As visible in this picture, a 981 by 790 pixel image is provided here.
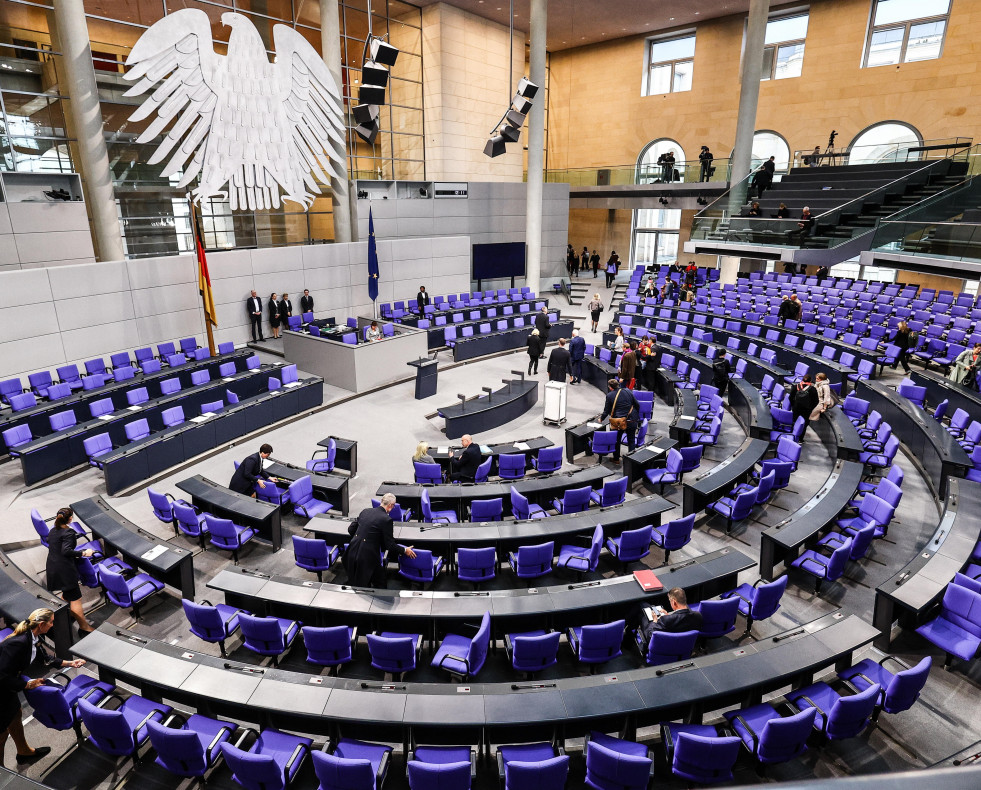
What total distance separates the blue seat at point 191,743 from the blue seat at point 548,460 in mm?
6469

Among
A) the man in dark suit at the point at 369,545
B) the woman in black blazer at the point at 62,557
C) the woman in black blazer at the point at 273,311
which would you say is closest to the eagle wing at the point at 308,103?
the woman in black blazer at the point at 273,311

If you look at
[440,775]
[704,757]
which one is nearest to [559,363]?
[704,757]

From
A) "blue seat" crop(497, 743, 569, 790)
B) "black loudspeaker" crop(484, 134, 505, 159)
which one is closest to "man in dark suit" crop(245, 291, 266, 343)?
"black loudspeaker" crop(484, 134, 505, 159)

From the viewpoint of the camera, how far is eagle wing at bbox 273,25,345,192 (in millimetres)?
19250

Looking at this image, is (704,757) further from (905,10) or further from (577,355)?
(905,10)

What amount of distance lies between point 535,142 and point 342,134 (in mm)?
8450

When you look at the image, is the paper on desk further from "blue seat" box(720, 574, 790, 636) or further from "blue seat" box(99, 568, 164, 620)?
"blue seat" box(720, 574, 790, 636)

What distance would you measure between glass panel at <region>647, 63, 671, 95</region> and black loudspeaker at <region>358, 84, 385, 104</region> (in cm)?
2217

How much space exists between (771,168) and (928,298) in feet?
29.6

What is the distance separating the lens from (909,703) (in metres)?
5.28

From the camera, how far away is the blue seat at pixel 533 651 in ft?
19.0

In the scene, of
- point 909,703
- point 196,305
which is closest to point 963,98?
point 909,703

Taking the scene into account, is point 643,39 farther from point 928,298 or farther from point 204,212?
point 204,212

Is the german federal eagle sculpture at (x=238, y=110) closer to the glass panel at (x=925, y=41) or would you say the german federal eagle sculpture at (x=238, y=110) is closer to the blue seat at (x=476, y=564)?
the blue seat at (x=476, y=564)
